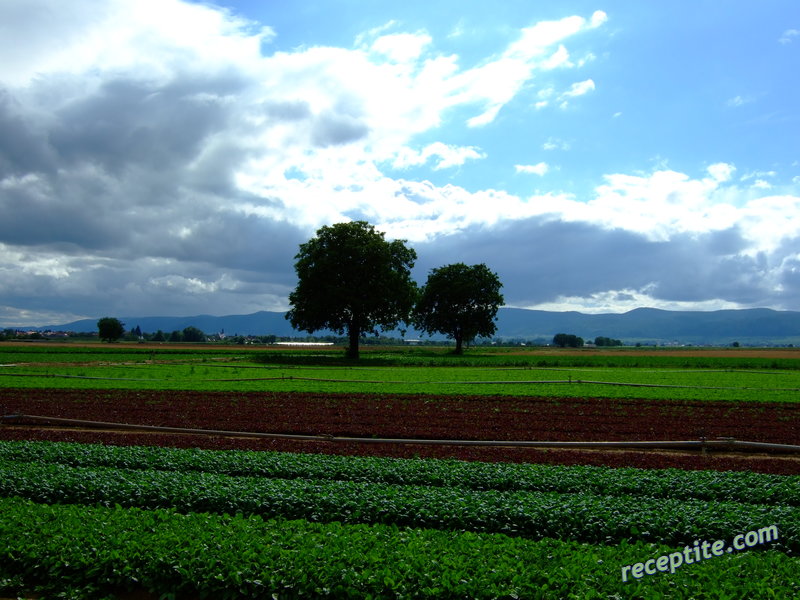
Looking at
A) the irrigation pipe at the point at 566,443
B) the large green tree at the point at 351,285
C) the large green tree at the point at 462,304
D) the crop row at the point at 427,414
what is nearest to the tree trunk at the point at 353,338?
the large green tree at the point at 351,285

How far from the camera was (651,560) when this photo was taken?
8492 millimetres

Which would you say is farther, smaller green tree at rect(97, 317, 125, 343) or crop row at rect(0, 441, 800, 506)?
smaller green tree at rect(97, 317, 125, 343)

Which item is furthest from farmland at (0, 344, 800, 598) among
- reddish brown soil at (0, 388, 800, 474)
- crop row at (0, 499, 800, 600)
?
reddish brown soil at (0, 388, 800, 474)

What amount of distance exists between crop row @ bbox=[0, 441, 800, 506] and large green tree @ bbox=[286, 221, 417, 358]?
53.5 meters

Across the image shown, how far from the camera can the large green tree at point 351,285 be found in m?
70.9

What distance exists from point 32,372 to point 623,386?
46.0m

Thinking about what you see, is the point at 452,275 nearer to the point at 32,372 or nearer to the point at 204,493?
the point at 32,372

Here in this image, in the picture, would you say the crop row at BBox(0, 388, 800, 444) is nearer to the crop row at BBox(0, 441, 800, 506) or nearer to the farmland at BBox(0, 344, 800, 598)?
the farmland at BBox(0, 344, 800, 598)

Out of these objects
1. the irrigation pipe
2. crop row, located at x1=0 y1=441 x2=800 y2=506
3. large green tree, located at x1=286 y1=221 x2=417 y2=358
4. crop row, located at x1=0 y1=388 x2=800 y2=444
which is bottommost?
crop row, located at x1=0 y1=388 x2=800 y2=444

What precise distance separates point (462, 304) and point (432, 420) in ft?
256

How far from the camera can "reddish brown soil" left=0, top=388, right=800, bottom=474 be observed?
17703mm

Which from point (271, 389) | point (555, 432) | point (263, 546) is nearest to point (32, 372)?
point (271, 389)

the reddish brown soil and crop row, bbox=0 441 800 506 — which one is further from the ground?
crop row, bbox=0 441 800 506

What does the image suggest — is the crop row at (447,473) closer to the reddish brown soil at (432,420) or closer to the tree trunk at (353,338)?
the reddish brown soil at (432,420)
